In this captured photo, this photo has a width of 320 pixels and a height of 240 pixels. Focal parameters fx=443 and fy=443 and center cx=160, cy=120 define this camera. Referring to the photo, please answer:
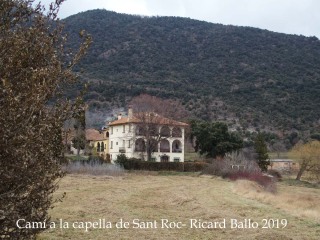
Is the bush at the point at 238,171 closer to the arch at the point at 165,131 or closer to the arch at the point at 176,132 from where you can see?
the arch at the point at 165,131

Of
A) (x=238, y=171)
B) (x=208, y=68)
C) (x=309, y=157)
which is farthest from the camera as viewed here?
(x=208, y=68)

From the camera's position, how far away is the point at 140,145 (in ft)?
188

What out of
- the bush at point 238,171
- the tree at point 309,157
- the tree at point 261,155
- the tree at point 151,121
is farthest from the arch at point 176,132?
the tree at point 309,157

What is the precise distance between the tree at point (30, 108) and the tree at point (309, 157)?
5037 cm

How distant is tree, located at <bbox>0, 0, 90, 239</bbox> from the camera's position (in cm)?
496

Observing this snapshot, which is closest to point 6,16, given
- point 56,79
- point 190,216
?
point 56,79

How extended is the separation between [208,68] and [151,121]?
214ft

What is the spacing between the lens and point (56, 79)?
5.85 metres

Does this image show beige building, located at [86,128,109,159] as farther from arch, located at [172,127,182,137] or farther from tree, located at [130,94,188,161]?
arch, located at [172,127,182,137]

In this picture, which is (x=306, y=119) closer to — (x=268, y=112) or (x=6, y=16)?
(x=268, y=112)

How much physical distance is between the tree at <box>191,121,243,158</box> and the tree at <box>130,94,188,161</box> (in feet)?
14.2

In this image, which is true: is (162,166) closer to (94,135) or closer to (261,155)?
(261,155)

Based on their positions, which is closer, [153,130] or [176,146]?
[153,130]

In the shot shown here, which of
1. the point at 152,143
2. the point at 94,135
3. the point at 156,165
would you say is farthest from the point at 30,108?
the point at 94,135
